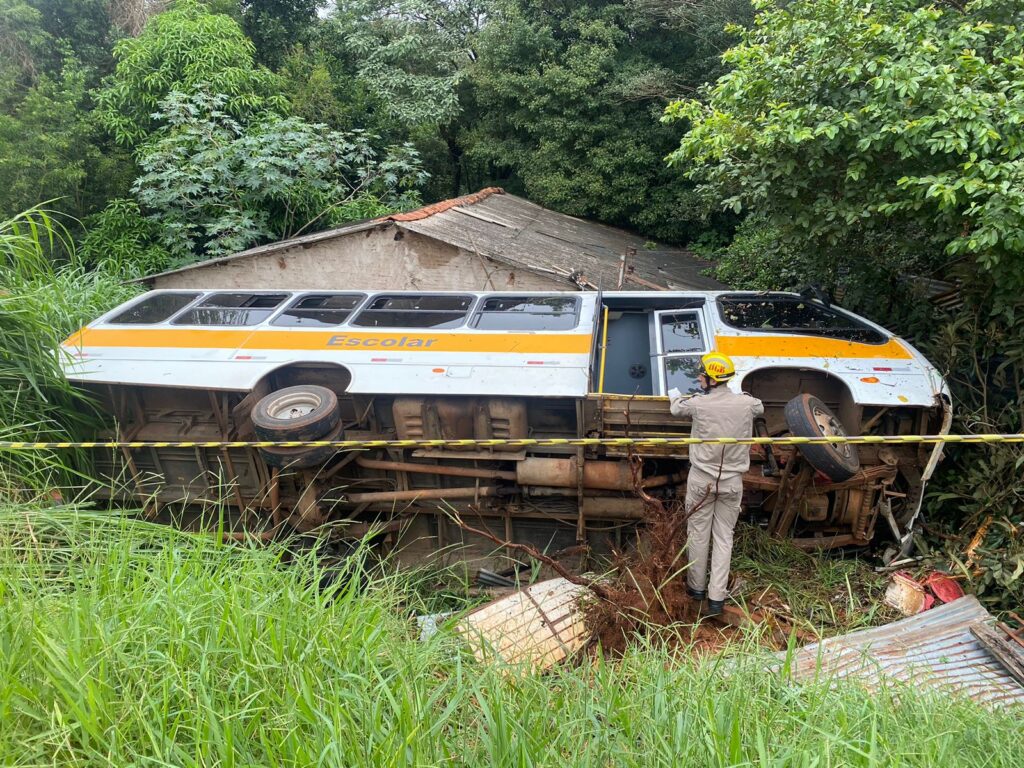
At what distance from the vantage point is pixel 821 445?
15.4 ft

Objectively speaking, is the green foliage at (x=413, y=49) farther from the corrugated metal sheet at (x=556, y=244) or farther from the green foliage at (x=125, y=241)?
the green foliage at (x=125, y=241)

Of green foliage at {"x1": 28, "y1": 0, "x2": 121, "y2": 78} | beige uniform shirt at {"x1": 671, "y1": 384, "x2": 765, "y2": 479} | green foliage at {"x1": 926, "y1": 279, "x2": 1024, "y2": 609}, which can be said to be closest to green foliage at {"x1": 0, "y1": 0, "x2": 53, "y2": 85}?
green foliage at {"x1": 28, "y1": 0, "x2": 121, "y2": 78}

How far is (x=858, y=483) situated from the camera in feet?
16.9

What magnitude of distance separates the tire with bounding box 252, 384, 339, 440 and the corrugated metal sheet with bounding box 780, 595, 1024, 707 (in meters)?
3.55

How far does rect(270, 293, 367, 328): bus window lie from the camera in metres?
6.43

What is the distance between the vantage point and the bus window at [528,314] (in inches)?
240

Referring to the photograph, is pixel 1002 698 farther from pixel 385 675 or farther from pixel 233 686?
pixel 233 686

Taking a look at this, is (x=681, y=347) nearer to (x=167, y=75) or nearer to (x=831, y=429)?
(x=831, y=429)

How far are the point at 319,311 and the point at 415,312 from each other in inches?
38.0

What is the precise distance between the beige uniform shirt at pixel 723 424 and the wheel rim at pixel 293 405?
2980 mm

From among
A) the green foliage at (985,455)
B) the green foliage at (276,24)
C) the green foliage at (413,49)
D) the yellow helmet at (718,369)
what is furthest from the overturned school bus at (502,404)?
the green foliage at (276,24)

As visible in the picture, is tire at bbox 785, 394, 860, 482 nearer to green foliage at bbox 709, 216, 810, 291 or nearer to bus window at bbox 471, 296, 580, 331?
bus window at bbox 471, 296, 580, 331

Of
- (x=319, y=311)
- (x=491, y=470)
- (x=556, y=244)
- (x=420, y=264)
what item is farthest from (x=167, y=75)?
(x=491, y=470)

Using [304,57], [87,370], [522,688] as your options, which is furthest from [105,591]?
[304,57]
